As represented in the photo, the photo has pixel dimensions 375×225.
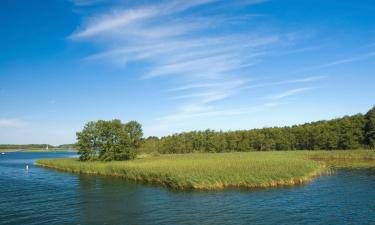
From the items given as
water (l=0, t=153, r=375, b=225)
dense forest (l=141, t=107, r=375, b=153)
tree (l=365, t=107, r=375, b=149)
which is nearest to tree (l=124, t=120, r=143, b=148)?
dense forest (l=141, t=107, r=375, b=153)

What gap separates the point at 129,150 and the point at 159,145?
60.4 m

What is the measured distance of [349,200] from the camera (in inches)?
1184

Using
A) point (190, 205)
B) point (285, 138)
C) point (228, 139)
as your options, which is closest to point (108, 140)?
point (190, 205)

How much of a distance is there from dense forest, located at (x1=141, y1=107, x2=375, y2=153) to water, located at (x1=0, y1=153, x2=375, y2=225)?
167ft

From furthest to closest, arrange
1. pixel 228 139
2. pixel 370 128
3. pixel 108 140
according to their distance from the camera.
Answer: pixel 228 139, pixel 370 128, pixel 108 140

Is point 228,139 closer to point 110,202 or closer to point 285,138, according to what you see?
point 285,138

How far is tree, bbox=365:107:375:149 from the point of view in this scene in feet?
309

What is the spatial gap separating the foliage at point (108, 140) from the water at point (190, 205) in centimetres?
3782

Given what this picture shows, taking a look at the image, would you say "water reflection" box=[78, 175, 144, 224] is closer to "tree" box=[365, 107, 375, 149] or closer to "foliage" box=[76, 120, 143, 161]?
"foliage" box=[76, 120, 143, 161]

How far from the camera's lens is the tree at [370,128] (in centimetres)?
9431

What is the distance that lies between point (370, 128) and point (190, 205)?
83.7 meters

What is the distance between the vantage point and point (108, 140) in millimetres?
80062

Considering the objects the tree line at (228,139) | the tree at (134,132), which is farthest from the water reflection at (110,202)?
the tree at (134,132)

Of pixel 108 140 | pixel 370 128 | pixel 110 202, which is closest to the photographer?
pixel 110 202
